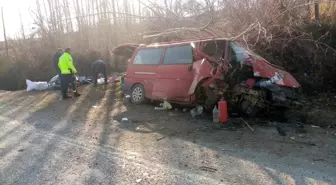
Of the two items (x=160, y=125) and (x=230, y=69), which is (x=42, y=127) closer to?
(x=160, y=125)

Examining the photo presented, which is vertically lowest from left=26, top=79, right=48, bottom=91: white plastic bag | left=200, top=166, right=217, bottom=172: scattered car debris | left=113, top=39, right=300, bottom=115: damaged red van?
left=26, top=79, right=48, bottom=91: white plastic bag

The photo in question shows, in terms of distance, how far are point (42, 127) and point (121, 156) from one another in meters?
3.15

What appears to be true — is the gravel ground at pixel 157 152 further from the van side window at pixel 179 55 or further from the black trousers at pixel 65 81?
the black trousers at pixel 65 81

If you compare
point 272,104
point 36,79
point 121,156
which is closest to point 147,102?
point 272,104

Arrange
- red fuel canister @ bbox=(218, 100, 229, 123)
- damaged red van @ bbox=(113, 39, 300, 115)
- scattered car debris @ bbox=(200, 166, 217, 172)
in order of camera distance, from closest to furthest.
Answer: scattered car debris @ bbox=(200, 166, 217, 172)
red fuel canister @ bbox=(218, 100, 229, 123)
damaged red van @ bbox=(113, 39, 300, 115)

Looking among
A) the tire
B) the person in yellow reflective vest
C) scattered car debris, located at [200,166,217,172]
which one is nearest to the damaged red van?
the tire

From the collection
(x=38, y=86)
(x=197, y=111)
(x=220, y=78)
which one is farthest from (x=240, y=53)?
(x=38, y=86)

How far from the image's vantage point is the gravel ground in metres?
3.93

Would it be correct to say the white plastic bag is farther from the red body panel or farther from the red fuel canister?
the red fuel canister

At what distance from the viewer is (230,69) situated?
6.91 m

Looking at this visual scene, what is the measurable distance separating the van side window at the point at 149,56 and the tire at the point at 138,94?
0.73m

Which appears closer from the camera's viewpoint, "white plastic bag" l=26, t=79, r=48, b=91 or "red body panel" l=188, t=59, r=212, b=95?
"red body panel" l=188, t=59, r=212, b=95

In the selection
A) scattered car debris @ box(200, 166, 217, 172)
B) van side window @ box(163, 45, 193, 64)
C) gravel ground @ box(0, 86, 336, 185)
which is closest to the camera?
gravel ground @ box(0, 86, 336, 185)

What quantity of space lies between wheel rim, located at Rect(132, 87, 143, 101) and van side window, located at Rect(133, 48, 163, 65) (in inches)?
31.0
